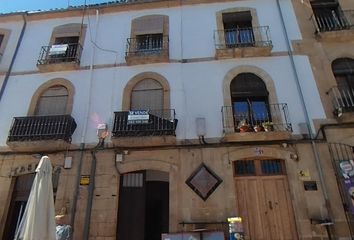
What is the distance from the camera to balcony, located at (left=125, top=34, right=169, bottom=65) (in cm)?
1092

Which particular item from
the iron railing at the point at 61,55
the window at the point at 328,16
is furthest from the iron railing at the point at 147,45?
the window at the point at 328,16

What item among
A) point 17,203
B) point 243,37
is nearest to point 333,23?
point 243,37

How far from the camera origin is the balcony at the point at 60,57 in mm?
11227

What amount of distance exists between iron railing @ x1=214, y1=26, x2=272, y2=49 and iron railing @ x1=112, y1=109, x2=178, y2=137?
3.66m

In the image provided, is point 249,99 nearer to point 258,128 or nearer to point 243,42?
point 258,128

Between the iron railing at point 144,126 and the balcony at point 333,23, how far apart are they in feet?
20.8

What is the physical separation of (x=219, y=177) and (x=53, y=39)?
346 inches

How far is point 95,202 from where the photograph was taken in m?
9.02

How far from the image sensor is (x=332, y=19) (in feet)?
37.9

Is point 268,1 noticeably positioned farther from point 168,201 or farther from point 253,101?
point 168,201

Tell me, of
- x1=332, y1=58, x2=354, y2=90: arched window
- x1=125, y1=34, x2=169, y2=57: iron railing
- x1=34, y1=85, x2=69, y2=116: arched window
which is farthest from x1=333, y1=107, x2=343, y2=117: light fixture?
x1=34, y1=85, x2=69, y2=116: arched window

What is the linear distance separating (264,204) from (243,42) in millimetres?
5970

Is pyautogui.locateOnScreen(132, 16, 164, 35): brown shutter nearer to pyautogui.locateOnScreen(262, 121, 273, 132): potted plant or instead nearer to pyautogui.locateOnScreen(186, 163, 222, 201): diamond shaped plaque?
pyautogui.locateOnScreen(262, 121, 273, 132): potted plant

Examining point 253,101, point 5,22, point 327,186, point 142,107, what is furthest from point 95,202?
point 5,22
